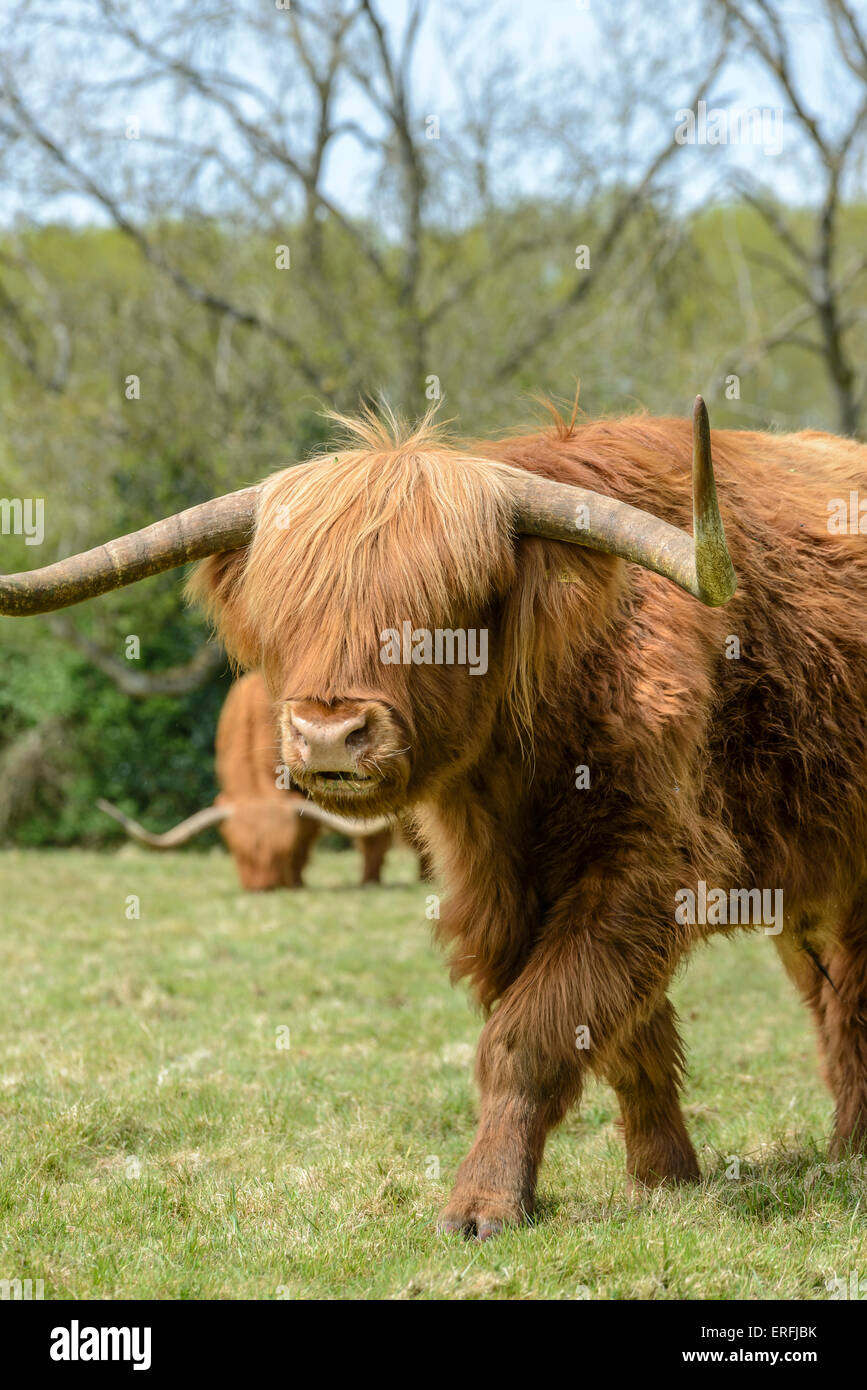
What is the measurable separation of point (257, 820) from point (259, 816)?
1.6 inches

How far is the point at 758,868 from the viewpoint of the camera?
4.14 m

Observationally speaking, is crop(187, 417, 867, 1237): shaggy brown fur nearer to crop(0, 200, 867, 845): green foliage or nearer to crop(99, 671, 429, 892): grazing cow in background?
crop(99, 671, 429, 892): grazing cow in background

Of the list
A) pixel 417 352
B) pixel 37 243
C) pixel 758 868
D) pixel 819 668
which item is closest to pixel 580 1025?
pixel 758 868

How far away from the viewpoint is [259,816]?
12469 millimetres

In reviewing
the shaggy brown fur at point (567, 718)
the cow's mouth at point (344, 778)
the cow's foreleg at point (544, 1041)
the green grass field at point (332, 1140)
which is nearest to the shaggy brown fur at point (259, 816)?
the green grass field at point (332, 1140)

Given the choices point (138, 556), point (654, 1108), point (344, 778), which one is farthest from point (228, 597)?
point (654, 1108)

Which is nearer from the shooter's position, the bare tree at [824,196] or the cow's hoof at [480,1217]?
the cow's hoof at [480,1217]

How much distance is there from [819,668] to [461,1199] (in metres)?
1.86

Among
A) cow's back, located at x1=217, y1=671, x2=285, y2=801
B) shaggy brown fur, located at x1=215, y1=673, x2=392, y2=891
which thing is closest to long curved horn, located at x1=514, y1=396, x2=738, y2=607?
shaggy brown fur, located at x1=215, y1=673, x2=392, y2=891

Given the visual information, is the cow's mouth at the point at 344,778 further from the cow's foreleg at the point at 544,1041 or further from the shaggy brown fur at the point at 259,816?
the shaggy brown fur at the point at 259,816

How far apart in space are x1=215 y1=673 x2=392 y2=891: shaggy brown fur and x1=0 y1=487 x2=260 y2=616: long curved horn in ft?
26.2

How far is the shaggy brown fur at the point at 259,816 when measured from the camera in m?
12.4

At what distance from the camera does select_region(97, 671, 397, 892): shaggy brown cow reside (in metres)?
12.4

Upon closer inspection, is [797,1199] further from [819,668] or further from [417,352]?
[417,352]
